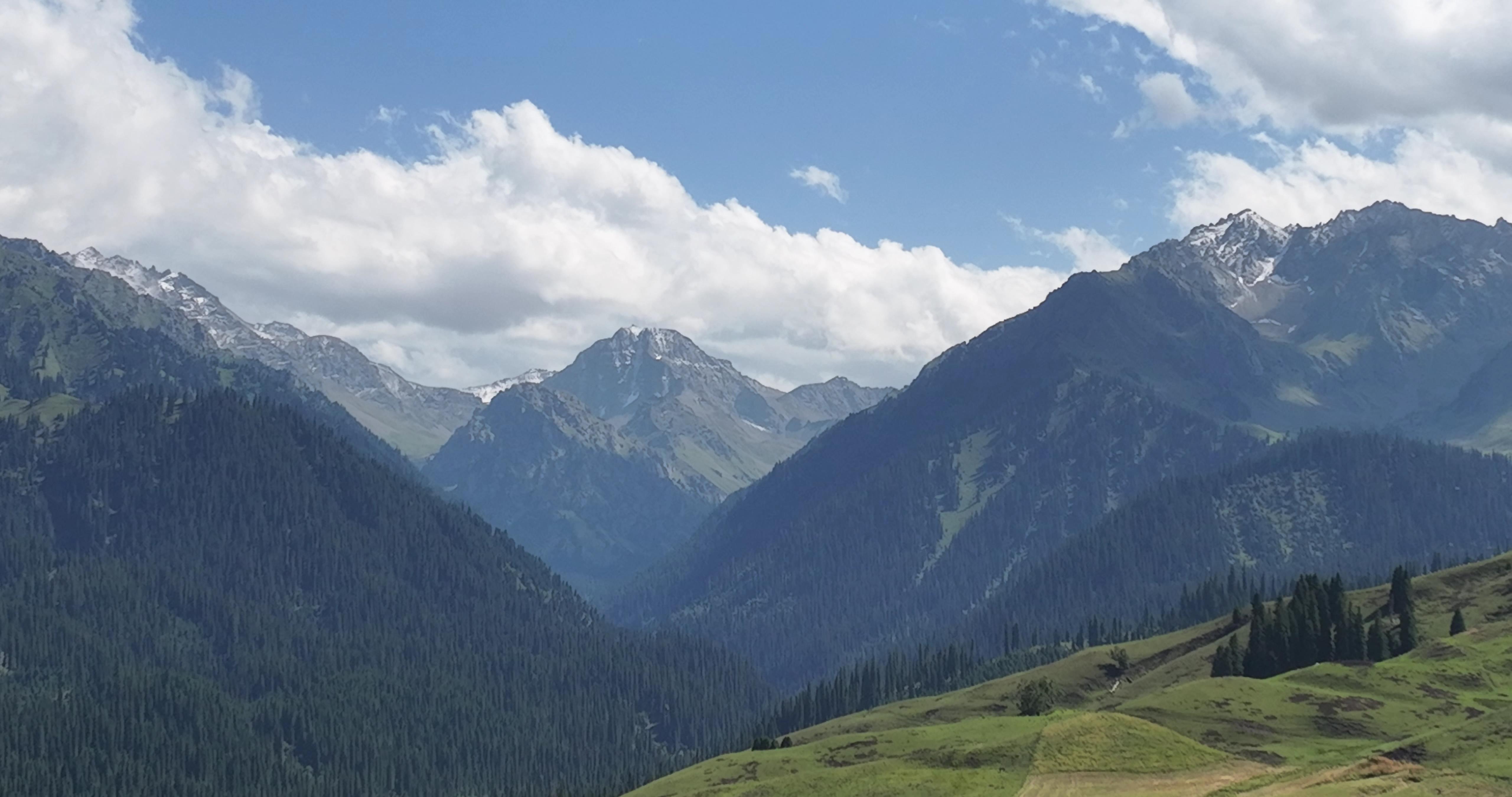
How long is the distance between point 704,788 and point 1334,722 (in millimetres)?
73701

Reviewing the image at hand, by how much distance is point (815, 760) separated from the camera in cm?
18988

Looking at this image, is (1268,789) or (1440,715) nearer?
(1268,789)

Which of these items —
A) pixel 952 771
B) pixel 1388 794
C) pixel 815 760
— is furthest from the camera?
pixel 815 760

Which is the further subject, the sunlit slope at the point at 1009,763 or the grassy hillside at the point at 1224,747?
the sunlit slope at the point at 1009,763

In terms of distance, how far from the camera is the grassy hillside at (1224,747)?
452 feet

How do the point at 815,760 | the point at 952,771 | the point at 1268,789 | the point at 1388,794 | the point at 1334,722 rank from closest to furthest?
the point at 1388,794 < the point at 1268,789 < the point at 952,771 < the point at 1334,722 < the point at 815,760

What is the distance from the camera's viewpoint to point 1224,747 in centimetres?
16600

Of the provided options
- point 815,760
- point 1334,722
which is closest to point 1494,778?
point 1334,722

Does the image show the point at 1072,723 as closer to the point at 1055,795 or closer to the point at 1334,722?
the point at 1055,795

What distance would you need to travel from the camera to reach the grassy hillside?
A: 13788 centimetres

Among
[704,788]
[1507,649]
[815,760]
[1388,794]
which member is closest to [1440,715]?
[1507,649]

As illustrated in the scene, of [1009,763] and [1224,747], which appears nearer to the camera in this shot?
[1009,763]

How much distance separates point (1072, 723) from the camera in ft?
538

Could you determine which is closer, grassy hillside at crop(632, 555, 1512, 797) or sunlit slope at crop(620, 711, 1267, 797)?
grassy hillside at crop(632, 555, 1512, 797)
